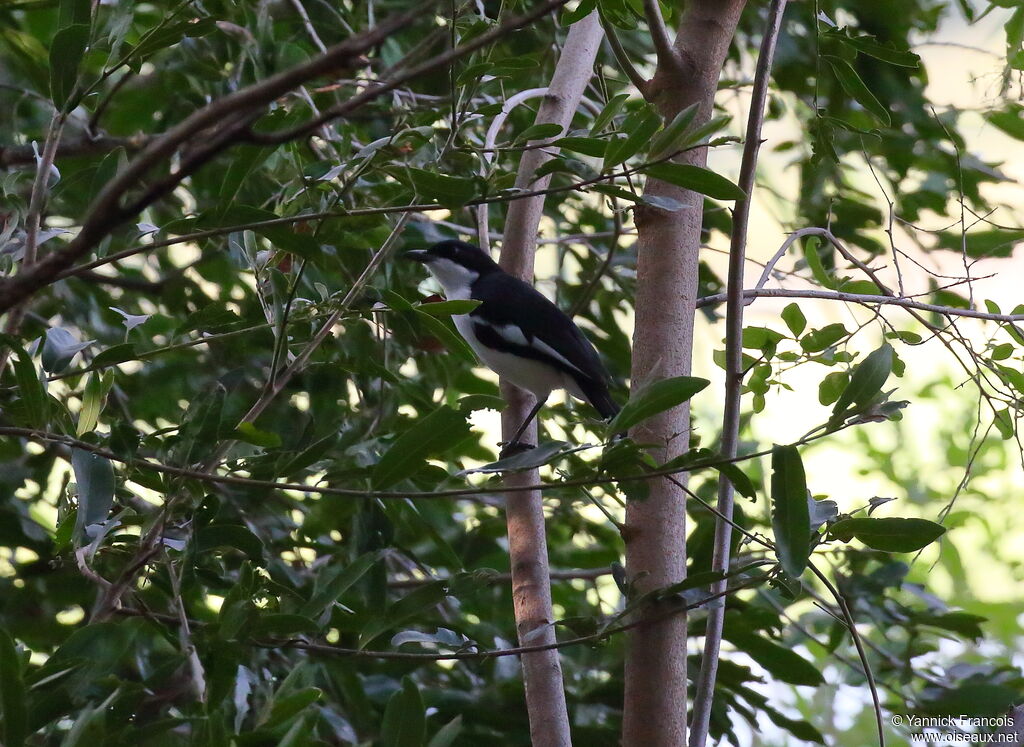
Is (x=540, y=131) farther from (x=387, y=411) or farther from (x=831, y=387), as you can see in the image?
(x=387, y=411)

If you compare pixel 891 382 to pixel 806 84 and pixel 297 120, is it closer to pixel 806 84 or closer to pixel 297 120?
pixel 806 84

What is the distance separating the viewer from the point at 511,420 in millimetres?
2639

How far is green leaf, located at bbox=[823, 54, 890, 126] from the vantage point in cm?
201

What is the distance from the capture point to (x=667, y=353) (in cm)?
181

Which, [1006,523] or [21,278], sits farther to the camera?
[1006,523]

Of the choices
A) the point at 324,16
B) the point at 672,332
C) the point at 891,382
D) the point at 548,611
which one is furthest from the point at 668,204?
the point at 891,382

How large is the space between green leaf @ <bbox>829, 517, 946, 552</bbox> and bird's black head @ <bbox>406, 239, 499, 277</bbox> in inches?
76.9

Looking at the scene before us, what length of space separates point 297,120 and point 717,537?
0.94 meters

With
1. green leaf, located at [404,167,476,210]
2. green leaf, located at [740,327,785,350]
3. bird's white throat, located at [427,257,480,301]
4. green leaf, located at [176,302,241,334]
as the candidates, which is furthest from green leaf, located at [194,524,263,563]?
bird's white throat, located at [427,257,480,301]

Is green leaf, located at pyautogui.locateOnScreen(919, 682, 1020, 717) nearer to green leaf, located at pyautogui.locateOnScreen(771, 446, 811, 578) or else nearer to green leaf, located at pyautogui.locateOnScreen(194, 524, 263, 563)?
green leaf, located at pyautogui.locateOnScreen(771, 446, 811, 578)

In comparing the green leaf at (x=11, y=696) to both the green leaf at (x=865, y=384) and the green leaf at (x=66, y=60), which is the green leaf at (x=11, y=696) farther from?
the green leaf at (x=865, y=384)

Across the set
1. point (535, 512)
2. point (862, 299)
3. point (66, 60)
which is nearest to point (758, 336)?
point (862, 299)

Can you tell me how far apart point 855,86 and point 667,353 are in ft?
2.23

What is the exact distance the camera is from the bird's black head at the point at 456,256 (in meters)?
3.35
